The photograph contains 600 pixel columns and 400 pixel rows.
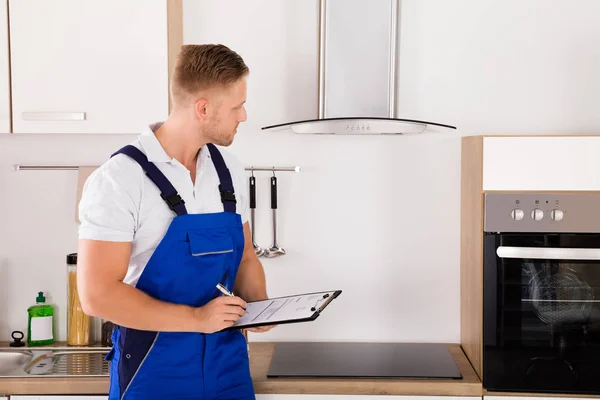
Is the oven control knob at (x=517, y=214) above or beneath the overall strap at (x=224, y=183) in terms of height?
beneath

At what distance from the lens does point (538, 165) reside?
2.10 meters

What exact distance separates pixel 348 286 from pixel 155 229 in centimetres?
112

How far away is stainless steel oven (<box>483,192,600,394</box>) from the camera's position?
6.89ft

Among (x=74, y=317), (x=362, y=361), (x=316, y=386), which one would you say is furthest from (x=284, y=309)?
(x=74, y=317)

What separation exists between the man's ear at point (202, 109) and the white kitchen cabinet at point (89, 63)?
0.62 metres

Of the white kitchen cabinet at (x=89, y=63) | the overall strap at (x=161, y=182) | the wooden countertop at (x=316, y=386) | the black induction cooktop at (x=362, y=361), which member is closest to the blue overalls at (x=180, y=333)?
the overall strap at (x=161, y=182)

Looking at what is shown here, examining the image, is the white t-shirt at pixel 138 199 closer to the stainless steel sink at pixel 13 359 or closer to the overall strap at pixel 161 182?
the overall strap at pixel 161 182

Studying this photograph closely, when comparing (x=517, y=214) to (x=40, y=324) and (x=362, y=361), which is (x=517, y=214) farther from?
(x=40, y=324)

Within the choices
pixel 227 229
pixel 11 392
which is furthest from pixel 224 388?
pixel 11 392

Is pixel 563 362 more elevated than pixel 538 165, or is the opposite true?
pixel 538 165

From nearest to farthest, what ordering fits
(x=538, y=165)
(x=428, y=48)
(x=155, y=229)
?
(x=155, y=229), (x=538, y=165), (x=428, y=48)

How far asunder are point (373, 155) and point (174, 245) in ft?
3.71

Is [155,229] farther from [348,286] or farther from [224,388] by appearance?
[348,286]

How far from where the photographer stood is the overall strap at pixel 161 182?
1.64 m
